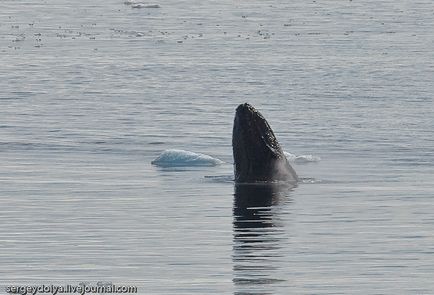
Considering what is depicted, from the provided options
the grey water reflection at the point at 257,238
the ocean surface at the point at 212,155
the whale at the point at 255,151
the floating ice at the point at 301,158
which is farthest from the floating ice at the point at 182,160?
the grey water reflection at the point at 257,238

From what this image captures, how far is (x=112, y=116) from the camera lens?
41.5m

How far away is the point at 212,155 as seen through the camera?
32562 mm

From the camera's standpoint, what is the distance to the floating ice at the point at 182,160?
98.2 feet

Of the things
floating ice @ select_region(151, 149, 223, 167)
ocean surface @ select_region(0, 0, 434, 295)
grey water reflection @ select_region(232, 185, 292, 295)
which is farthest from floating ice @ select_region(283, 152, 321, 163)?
grey water reflection @ select_region(232, 185, 292, 295)

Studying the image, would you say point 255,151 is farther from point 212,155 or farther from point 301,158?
point 212,155

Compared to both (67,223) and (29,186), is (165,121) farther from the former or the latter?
(67,223)

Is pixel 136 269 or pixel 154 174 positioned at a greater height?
pixel 136 269

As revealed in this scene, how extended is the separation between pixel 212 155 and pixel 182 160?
2.55 metres

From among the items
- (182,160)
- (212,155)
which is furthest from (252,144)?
(212,155)

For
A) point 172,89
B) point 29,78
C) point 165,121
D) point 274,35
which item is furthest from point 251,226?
point 274,35

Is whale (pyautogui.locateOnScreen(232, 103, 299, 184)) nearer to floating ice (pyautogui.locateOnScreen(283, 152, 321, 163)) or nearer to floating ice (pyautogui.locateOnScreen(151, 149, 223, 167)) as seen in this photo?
floating ice (pyautogui.locateOnScreen(151, 149, 223, 167))

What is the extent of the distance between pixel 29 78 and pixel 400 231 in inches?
1331

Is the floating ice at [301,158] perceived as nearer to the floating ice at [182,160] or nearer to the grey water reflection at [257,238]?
the floating ice at [182,160]

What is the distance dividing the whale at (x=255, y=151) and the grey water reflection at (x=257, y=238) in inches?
20.4
